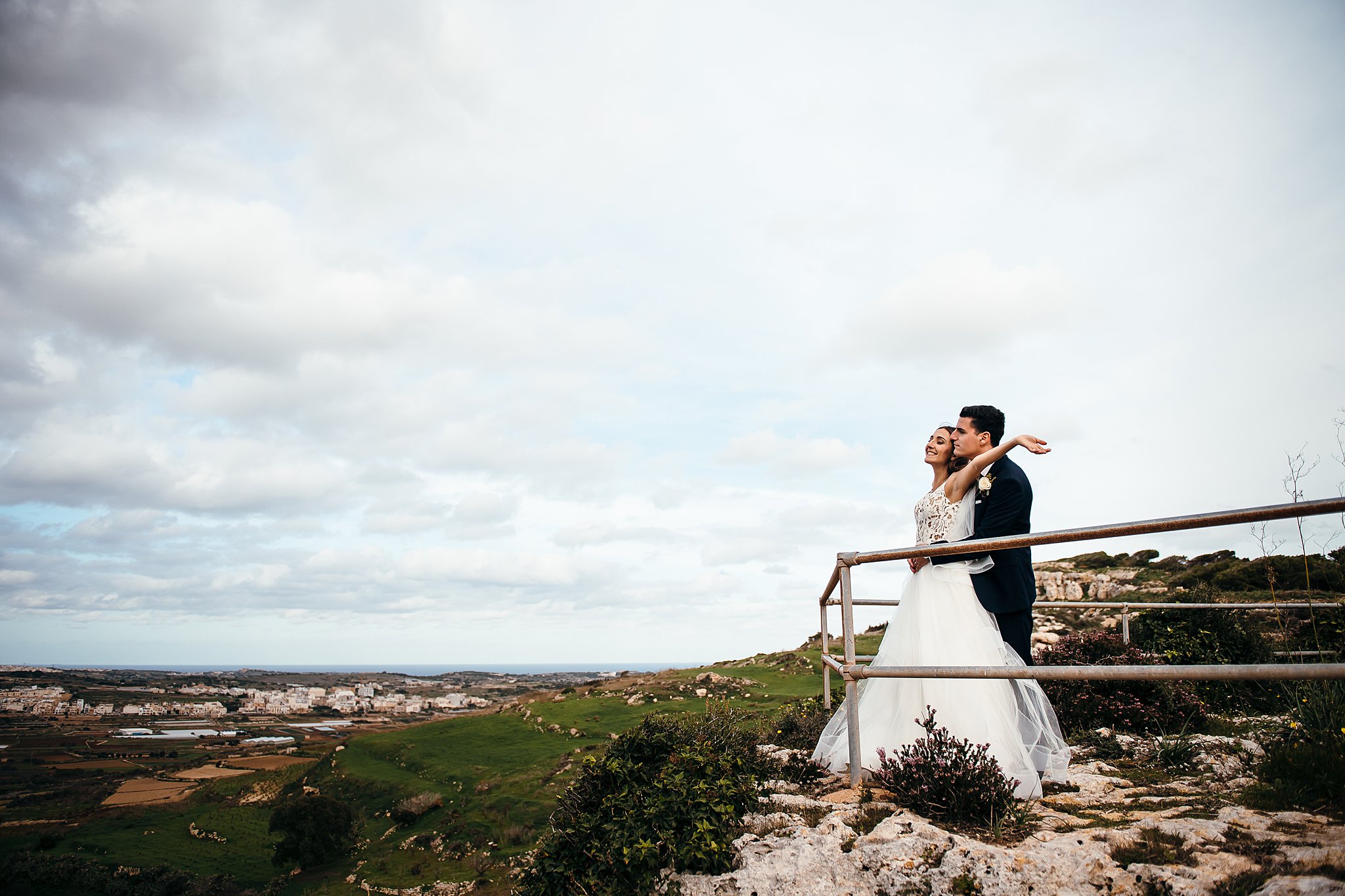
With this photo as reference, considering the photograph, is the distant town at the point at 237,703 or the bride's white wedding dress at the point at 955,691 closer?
the bride's white wedding dress at the point at 955,691

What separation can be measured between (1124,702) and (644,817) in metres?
5.54

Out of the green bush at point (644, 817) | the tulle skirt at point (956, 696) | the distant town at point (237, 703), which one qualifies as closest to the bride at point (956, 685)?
the tulle skirt at point (956, 696)

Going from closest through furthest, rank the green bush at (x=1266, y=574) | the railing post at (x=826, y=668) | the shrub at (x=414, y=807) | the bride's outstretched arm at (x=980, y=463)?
1. the bride's outstretched arm at (x=980, y=463)
2. the railing post at (x=826, y=668)
3. the shrub at (x=414, y=807)
4. the green bush at (x=1266, y=574)

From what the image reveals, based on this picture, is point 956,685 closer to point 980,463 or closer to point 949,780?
point 949,780

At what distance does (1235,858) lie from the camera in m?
2.73

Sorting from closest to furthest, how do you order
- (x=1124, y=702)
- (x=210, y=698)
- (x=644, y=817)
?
(x=644, y=817) → (x=1124, y=702) → (x=210, y=698)

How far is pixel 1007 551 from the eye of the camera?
207 inches

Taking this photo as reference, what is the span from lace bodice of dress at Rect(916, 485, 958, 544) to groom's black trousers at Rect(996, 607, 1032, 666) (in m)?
0.82

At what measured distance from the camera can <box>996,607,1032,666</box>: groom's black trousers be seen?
16.8 feet

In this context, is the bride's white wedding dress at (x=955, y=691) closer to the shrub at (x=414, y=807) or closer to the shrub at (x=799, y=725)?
the shrub at (x=799, y=725)

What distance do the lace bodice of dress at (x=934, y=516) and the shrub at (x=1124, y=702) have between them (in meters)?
1.54

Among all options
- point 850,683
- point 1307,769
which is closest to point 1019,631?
point 850,683

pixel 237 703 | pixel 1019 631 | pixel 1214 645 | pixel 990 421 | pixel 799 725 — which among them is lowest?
pixel 237 703

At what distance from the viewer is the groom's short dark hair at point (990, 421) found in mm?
5770
